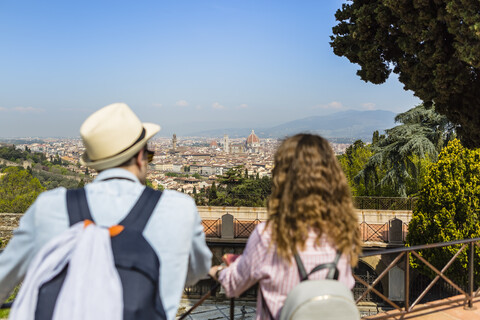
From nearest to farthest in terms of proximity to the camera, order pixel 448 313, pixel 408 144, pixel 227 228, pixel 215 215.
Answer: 1. pixel 448 313
2. pixel 408 144
3. pixel 227 228
4. pixel 215 215

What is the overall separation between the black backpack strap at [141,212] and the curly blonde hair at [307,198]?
418 millimetres

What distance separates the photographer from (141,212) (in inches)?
45.3

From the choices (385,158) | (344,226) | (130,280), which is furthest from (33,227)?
(385,158)

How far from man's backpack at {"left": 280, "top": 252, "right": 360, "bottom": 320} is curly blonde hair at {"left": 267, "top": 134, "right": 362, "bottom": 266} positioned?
3.5 inches

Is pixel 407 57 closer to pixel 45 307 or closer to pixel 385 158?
pixel 45 307

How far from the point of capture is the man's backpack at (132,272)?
1047mm

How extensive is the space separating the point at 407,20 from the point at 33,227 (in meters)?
5.30

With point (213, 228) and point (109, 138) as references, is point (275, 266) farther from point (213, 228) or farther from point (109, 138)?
point (213, 228)

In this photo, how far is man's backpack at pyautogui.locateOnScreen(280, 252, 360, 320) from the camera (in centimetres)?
125

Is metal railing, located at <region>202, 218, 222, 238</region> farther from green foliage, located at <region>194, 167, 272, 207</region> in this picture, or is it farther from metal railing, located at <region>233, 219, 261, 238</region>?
green foliage, located at <region>194, 167, 272, 207</region>

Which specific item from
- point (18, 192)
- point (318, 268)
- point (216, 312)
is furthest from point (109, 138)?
point (18, 192)

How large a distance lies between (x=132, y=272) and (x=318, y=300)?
581mm

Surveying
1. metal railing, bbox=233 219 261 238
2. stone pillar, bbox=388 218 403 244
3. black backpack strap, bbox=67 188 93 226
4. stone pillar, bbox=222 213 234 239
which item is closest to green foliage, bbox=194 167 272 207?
metal railing, bbox=233 219 261 238

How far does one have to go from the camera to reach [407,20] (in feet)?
17.0
